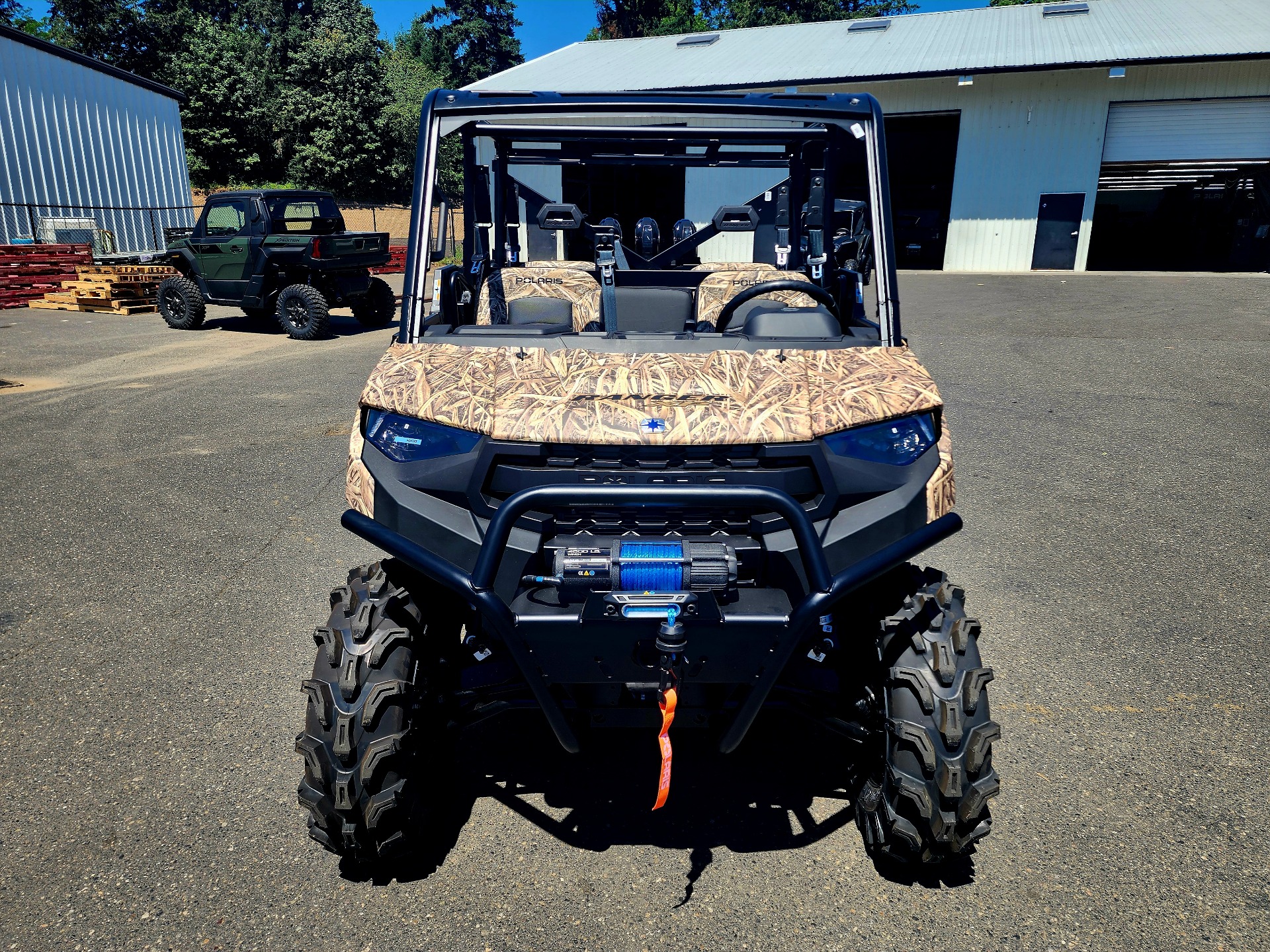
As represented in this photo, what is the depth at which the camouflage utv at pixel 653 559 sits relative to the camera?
82.0 inches

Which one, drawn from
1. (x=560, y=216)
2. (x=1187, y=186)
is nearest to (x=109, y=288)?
(x=560, y=216)

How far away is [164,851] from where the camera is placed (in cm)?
A: 258

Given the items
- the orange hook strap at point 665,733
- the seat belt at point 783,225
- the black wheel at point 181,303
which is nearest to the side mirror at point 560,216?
the seat belt at point 783,225

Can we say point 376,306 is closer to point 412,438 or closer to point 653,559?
point 412,438

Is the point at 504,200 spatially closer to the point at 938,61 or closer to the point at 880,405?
the point at 880,405

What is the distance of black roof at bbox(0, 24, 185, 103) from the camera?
21453mm

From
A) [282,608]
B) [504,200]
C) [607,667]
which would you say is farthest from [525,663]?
[504,200]

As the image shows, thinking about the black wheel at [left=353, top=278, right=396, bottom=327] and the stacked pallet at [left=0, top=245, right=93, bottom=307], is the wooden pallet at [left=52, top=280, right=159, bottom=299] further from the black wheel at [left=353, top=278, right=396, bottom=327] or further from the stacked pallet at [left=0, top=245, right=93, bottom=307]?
the black wheel at [left=353, top=278, right=396, bottom=327]

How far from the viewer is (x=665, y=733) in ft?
7.18

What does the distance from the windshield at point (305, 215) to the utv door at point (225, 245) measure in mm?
419

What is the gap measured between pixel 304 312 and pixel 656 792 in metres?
11.6

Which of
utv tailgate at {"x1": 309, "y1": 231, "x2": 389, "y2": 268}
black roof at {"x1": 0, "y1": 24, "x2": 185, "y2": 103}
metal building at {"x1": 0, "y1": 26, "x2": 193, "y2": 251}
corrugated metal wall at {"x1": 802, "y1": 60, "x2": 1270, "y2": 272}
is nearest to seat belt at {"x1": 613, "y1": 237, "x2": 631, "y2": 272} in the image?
utv tailgate at {"x1": 309, "y1": 231, "x2": 389, "y2": 268}

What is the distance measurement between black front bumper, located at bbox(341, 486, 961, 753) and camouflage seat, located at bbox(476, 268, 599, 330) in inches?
70.6

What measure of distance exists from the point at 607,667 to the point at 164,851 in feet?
4.91
